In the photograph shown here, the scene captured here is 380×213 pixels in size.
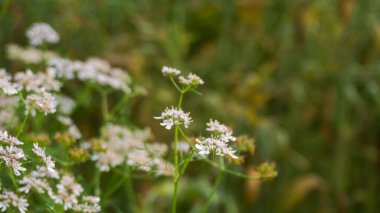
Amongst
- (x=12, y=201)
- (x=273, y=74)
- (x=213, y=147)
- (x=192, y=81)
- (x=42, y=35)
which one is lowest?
(x=12, y=201)

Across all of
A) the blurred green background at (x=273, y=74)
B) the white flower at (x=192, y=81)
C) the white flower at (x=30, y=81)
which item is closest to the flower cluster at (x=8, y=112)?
the white flower at (x=30, y=81)

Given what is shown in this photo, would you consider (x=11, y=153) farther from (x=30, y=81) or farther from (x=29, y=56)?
(x=29, y=56)

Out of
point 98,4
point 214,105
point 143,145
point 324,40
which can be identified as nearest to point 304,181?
point 214,105

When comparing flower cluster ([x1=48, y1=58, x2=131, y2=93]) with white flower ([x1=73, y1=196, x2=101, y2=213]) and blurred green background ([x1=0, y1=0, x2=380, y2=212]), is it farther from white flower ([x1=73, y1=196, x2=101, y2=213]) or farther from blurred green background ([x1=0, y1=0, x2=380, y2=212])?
blurred green background ([x1=0, y1=0, x2=380, y2=212])

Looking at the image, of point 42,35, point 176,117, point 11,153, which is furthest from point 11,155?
point 42,35

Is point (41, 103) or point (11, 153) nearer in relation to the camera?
point (11, 153)

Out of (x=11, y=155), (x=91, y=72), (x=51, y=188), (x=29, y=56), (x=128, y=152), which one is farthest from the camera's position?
(x=29, y=56)

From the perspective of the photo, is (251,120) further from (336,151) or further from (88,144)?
(88,144)

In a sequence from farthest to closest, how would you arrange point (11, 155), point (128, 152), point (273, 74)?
point (273, 74), point (128, 152), point (11, 155)

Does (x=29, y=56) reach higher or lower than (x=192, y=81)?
higher
